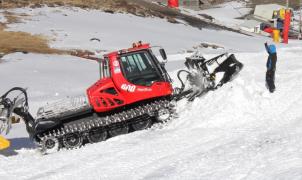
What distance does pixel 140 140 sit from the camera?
A: 1158cm

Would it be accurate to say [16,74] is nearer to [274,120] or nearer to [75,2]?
[274,120]

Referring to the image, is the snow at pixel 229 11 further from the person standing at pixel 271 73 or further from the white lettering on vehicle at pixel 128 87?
the white lettering on vehicle at pixel 128 87

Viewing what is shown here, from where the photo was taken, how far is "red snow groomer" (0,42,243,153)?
12.4 metres

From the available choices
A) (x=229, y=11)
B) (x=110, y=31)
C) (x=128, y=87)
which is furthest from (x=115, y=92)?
(x=229, y=11)

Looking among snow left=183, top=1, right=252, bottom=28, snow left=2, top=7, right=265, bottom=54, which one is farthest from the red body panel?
snow left=183, top=1, right=252, bottom=28

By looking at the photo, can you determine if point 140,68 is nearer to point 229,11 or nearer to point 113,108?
point 113,108

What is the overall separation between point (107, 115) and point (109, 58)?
5.06 feet

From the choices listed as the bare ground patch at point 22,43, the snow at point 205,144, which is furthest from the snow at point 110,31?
the snow at point 205,144

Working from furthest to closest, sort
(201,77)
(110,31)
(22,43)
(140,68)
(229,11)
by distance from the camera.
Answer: (229,11) → (110,31) → (22,43) → (201,77) → (140,68)

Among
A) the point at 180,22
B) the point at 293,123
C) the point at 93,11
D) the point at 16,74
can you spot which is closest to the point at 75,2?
the point at 93,11

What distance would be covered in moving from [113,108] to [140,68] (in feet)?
4.32

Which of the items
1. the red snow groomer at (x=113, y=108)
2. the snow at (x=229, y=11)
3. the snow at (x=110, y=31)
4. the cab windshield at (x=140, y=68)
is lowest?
the snow at (x=229, y=11)

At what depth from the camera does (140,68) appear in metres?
12.9

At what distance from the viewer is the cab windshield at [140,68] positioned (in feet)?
41.9
